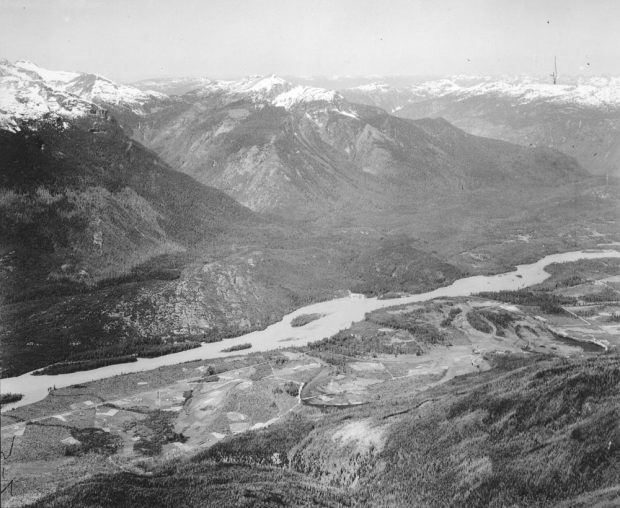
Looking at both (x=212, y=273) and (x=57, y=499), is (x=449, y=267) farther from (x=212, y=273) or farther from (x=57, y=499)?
(x=57, y=499)

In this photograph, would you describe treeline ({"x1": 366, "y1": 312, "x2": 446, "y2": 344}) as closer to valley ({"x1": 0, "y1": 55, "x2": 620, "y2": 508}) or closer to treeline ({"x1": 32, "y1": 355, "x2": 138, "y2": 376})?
valley ({"x1": 0, "y1": 55, "x2": 620, "y2": 508})

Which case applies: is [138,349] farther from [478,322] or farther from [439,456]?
[439,456]

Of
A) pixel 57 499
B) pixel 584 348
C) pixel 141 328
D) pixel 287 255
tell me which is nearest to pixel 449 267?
pixel 287 255

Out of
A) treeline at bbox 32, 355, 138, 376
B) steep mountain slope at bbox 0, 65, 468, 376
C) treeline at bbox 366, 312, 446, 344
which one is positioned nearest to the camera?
treeline at bbox 32, 355, 138, 376

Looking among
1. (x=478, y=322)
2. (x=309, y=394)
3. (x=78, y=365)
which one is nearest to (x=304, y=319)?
(x=478, y=322)

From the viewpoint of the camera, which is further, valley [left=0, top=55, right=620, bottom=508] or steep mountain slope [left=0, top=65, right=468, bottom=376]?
steep mountain slope [left=0, top=65, right=468, bottom=376]

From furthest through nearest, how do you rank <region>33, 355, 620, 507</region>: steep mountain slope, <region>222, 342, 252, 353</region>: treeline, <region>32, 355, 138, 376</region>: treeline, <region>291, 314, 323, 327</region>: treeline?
<region>291, 314, 323, 327</region>: treeline
<region>222, 342, 252, 353</region>: treeline
<region>32, 355, 138, 376</region>: treeline
<region>33, 355, 620, 507</region>: steep mountain slope

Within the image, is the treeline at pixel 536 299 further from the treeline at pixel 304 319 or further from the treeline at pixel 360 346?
the treeline at pixel 304 319

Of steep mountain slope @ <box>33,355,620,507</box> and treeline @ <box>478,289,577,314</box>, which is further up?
steep mountain slope @ <box>33,355,620,507</box>

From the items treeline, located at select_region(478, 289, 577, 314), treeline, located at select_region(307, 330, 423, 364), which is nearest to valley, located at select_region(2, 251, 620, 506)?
treeline, located at select_region(307, 330, 423, 364)
